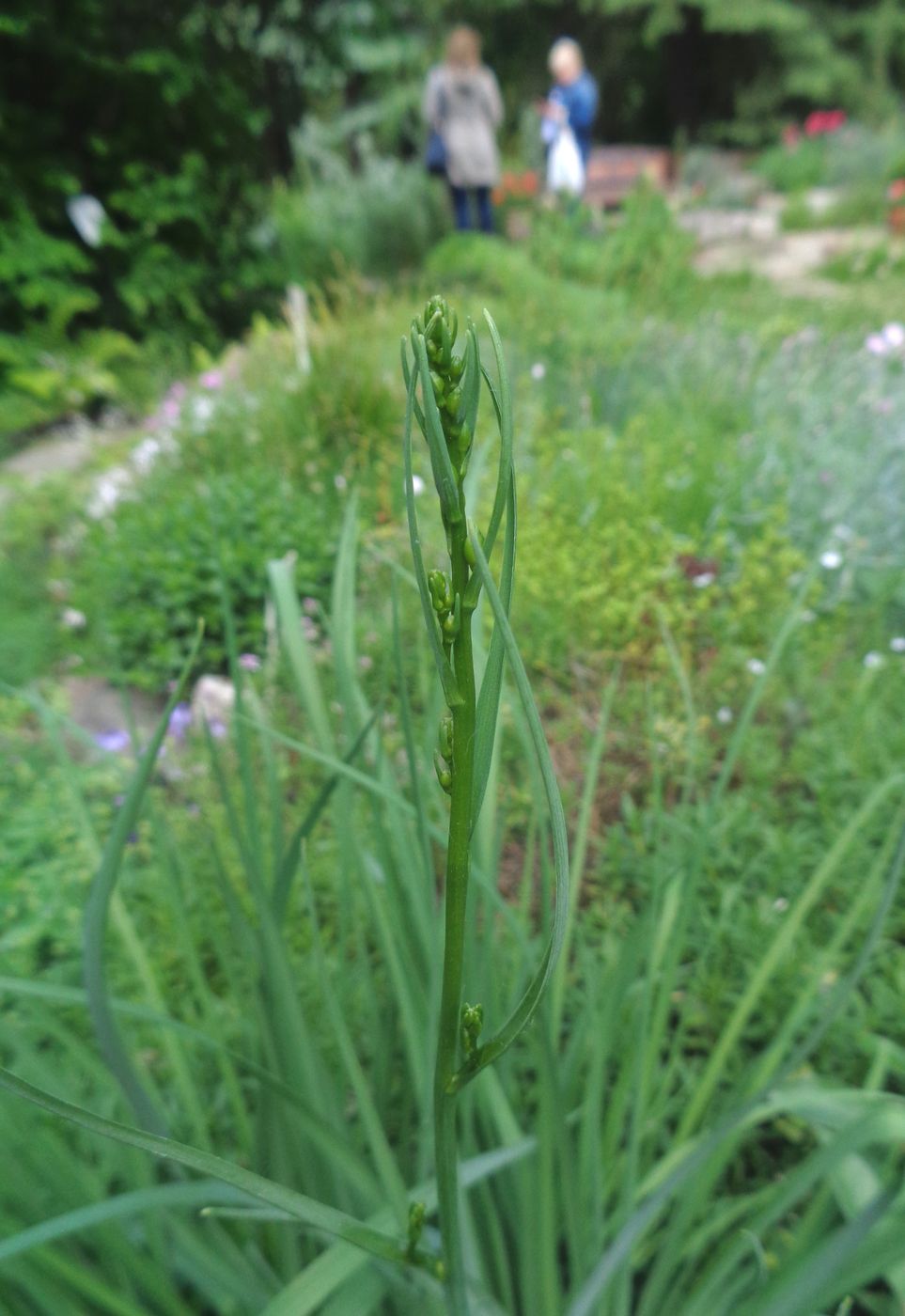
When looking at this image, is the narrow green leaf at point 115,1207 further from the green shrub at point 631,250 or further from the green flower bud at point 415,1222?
the green shrub at point 631,250

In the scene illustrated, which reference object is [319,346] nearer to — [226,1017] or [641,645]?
[641,645]

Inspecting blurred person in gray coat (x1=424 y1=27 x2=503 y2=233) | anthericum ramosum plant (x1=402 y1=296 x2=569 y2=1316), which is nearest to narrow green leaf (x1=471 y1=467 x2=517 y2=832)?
anthericum ramosum plant (x1=402 y1=296 x2=569 y2=1316)

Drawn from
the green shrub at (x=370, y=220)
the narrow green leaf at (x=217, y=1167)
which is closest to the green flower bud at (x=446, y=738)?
the narrow green leaf at (x=217, y=1167)

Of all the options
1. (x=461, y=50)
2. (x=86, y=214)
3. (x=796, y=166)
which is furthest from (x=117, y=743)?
(x=796, y=166)

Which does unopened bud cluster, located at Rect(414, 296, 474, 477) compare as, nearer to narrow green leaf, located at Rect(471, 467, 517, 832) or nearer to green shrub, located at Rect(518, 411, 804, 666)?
narrow green leaf, located at Rect(471, 467, 517, 832)

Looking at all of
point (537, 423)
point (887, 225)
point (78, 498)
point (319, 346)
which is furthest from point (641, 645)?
point (887, 225)

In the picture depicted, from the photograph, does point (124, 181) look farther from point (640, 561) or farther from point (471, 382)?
point (471, 382)
